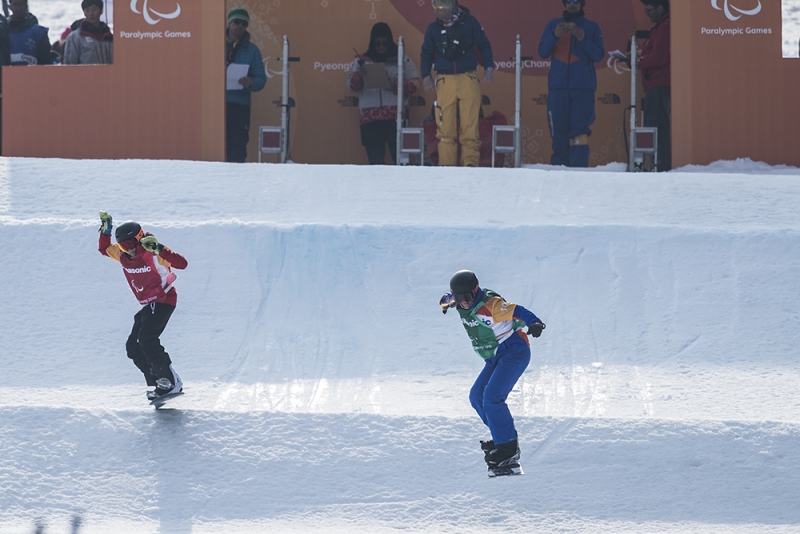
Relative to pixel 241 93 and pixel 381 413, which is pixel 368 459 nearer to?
pixel 381 413

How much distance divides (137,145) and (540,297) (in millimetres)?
6372

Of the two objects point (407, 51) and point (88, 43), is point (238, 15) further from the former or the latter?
point (407, 51)

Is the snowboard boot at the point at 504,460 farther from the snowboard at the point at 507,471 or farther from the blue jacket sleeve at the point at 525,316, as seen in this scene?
the blue jacket sleeve at the point at 525,316

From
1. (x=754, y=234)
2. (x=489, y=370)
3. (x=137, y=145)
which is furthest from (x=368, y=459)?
(x=137, y=145)

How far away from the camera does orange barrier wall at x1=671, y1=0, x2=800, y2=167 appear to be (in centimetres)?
1345

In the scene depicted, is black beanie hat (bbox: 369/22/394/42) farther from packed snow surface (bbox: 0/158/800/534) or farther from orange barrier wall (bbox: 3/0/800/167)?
packed snow surface (bbox: 0/158/800/534)

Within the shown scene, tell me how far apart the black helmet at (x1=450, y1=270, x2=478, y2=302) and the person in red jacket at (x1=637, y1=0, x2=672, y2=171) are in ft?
A: 26.4

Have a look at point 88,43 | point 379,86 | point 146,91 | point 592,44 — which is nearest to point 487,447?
point 592,44

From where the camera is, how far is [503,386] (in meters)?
6.71

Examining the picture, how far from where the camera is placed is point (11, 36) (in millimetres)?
14219

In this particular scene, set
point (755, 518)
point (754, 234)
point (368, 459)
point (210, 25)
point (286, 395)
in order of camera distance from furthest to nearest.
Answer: point (210, 25) < point (754, 234) < point (286, 395) < point (368, 459) < point (755, 518)

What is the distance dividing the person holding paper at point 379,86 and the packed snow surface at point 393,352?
Answer: 2.23 meters

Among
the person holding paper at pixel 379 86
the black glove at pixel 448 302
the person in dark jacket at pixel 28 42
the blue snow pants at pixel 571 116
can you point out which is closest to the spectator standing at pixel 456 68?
the blue snow pants at pixel 571 116

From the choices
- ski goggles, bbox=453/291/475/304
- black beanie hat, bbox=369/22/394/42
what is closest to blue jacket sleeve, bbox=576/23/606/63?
black beanie hat, bbox=369/22/394/42
